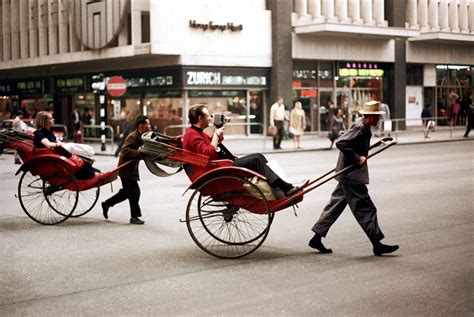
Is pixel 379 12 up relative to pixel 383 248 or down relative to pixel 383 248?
up

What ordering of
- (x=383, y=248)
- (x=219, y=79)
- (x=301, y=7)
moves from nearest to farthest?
(x=383, y=248) → (x=219, y=79) → (x=301, y=7)

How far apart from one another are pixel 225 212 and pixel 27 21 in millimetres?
34749

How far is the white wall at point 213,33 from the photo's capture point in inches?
1234

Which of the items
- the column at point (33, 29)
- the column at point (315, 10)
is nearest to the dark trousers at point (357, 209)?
the column at point (315, 10)

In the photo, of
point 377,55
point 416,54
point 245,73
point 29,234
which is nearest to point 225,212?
A: point 29,234

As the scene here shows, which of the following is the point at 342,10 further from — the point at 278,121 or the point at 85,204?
the point at 85,204

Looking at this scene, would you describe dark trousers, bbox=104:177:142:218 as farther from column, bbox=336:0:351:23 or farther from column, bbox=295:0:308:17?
column, bbox=336:0:351:23

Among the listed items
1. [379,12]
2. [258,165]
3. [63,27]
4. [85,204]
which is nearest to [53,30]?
[63,27]

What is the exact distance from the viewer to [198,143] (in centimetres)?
834

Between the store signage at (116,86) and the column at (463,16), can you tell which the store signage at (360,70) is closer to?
the column at (463,16)

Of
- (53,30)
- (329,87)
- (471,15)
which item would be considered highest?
(471,15)

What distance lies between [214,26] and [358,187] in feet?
83.7

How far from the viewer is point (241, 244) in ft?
26.7

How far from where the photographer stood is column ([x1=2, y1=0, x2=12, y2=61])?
4166 cm
